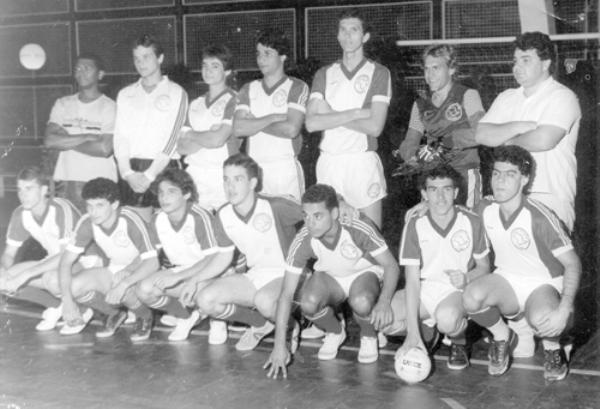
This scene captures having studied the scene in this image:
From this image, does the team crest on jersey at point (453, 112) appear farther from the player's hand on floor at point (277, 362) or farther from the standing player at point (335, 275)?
the player's hand on floor at point (277, 362)

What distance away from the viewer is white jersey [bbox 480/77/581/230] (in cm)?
449

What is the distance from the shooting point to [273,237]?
16.9 ft

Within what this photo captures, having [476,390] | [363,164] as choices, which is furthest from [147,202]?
[476,390]

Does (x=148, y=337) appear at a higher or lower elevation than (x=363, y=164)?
lower

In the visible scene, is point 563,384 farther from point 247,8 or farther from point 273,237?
point 247,8

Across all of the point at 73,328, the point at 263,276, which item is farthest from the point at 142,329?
the point at 263,276

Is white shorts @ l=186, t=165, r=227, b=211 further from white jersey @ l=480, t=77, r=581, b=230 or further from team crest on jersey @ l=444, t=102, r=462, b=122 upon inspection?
white jersey @ l=480, t=77, r=581, b=230

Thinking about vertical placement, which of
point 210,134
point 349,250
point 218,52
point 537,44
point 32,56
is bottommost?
point 349,250

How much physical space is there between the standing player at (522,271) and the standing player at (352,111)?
776 millimetres

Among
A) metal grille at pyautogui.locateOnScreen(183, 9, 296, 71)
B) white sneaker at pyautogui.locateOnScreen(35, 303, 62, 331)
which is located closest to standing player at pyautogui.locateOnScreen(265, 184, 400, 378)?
white sneaker at pyautogui.locateOnScreen(35, 303, 62, 331)

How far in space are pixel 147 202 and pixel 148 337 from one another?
99 centimetres

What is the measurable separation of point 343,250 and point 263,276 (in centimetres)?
60

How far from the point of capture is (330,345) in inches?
194

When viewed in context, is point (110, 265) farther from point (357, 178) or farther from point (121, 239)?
point (357, 178)
